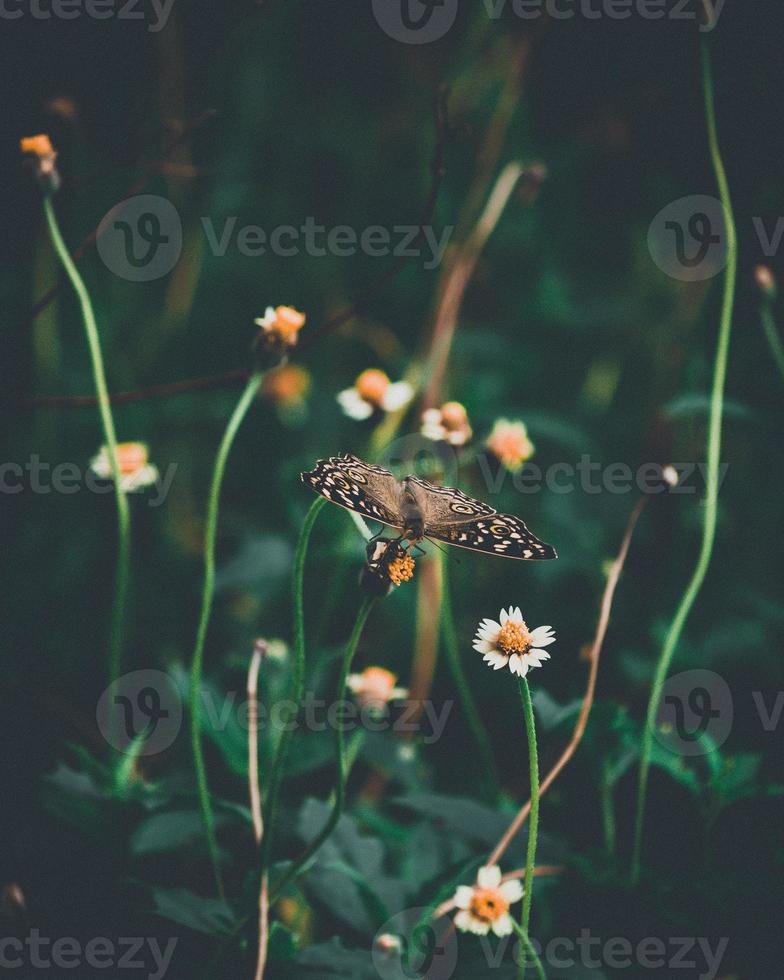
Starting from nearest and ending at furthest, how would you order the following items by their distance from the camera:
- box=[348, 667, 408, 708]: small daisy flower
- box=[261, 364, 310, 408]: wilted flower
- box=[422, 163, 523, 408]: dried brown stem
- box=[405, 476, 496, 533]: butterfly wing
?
box=[405, 476, 496, 533]: butterfly wing → box=[348, 667, 408, 708]: small daisy flower → box=[422, 163, 523, 408]: dried brown stem → box=[261, 364, 310, 408]: wilted flower

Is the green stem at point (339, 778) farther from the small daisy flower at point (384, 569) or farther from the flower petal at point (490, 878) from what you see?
the flower petal at point (490, 878)

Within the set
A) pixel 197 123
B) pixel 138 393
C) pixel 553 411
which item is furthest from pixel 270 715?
pixel 553 411

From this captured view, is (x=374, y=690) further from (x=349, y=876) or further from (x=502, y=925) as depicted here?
(x=502, y=925)

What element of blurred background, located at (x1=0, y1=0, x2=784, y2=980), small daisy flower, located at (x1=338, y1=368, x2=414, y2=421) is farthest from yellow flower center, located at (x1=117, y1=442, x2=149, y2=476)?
small daisy flower, located at (x1=338, y1=368, x2=414, y2=421)

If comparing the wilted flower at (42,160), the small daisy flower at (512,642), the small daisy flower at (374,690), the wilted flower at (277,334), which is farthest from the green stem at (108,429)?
the small daisy flower at (512,642)

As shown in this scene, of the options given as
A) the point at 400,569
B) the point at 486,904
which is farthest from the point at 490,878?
the point at 400,569

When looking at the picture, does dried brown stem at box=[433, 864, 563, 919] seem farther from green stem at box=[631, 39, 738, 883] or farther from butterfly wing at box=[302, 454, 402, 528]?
butterfly wing at box=[302, 454, 402, 528]
